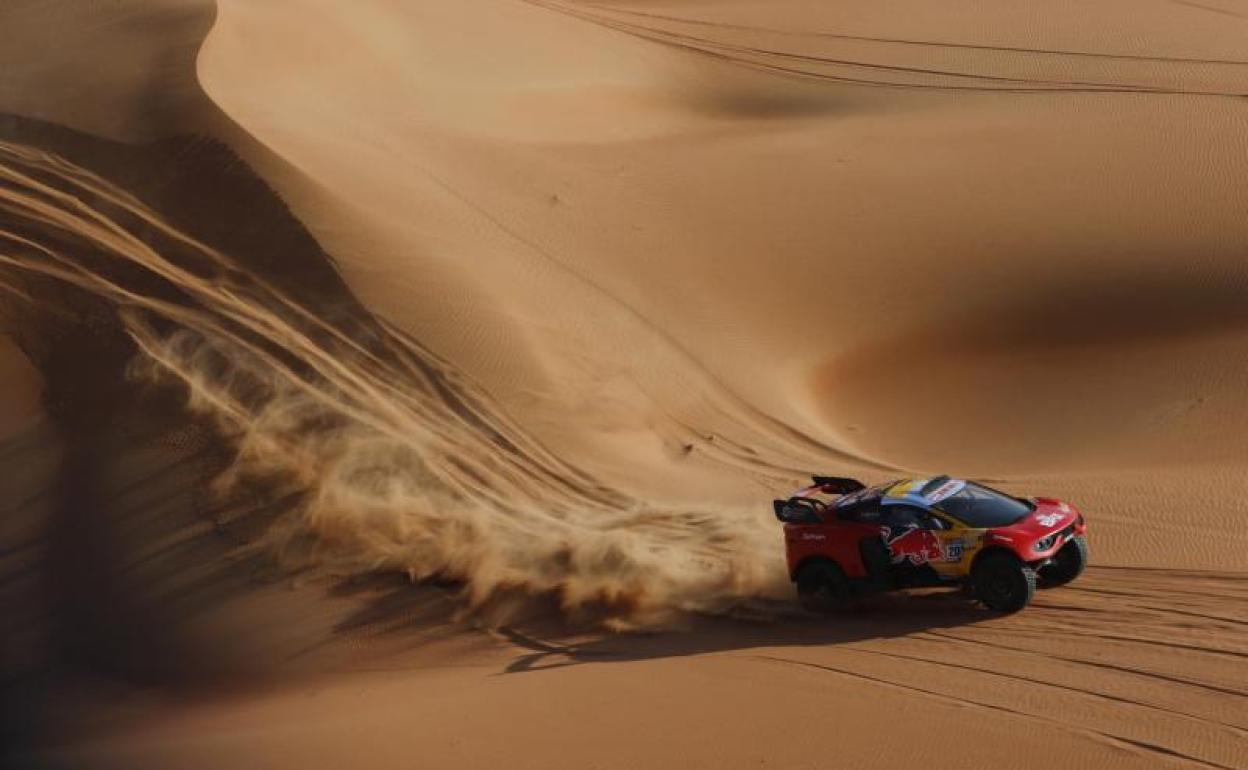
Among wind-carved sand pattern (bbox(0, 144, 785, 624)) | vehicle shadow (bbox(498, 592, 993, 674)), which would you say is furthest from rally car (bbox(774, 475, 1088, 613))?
wind-carved sand pattern (bbox(0, 144, 785, 624))

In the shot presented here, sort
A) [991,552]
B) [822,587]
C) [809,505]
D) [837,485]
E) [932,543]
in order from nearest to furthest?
[991,552]
[932,543]
[822,587]
[809,505]
[837,485]

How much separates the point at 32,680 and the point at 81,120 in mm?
9245

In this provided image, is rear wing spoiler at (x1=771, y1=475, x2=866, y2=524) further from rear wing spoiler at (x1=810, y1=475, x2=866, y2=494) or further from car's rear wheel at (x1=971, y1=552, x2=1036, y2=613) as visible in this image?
car's rear wheel at (x1=971, y1=552, x2=1036, y2=613)

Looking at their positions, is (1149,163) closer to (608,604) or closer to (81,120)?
(608,604)

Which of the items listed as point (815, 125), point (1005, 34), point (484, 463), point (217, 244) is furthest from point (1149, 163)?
point (217, 244)

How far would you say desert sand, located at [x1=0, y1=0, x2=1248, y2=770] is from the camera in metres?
13.0

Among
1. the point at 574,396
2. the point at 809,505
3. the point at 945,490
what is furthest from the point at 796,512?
the point at 574,396

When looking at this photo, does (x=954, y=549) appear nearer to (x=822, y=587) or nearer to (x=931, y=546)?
(x=931, y=546)

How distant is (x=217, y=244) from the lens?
20156 mm

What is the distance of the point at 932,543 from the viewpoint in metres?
13.6

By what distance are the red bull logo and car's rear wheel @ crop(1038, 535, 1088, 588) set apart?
108cm

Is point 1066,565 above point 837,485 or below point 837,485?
below

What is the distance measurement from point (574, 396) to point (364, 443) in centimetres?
276

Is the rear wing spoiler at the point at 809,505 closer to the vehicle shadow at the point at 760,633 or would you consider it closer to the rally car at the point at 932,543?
the rally car at the point at 932,543
